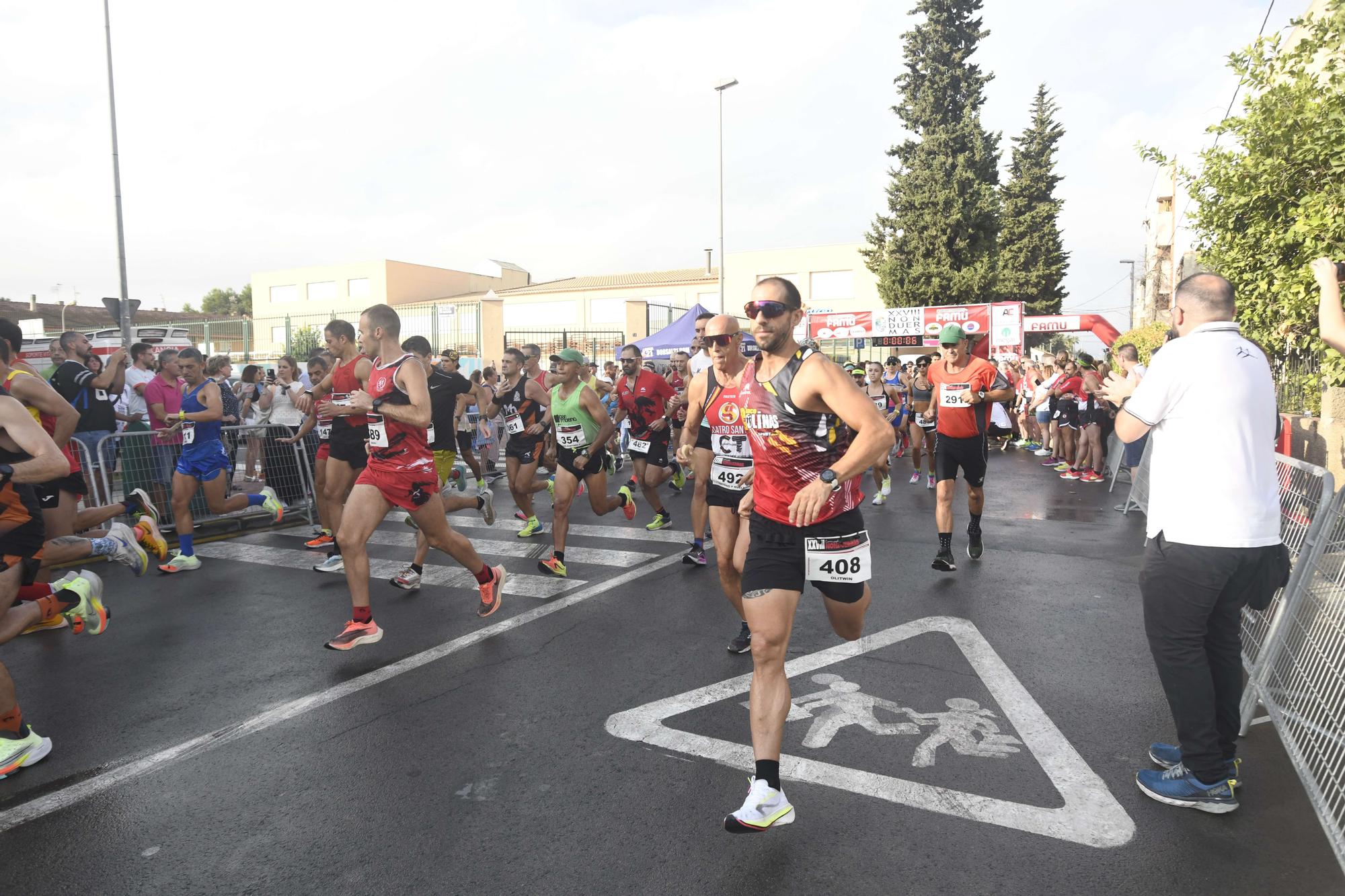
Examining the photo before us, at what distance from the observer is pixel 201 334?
28.7 metres

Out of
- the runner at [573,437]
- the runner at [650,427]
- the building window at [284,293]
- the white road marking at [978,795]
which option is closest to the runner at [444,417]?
the runner at [573,437]

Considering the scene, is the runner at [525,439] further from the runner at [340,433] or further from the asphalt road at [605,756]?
the asphalt road at [605,756]

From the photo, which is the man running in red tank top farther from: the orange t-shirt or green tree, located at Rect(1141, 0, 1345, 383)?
green tree, located at Rect(1141, 0, 1345, 383)

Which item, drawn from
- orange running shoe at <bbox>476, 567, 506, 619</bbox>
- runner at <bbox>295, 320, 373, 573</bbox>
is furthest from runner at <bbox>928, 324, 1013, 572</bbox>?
runner at <bbox>295, 320, 373, 573</bbox>

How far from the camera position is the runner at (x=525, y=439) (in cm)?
865

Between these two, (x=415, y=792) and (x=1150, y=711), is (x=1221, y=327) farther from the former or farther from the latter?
(x=415, y=792)

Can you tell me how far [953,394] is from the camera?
7234 mm

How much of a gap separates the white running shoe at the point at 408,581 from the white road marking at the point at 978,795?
3125 mm

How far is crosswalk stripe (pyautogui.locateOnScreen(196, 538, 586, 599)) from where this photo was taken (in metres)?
6.80

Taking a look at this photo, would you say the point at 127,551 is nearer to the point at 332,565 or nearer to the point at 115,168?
the point at 332,565

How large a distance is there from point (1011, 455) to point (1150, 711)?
46.7 feet

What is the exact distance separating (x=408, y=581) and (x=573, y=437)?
1.90 m

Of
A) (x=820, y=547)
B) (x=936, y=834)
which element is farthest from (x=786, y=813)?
(x=820, y=547)

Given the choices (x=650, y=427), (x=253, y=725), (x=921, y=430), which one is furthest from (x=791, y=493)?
Result: (x=921, y=430)
